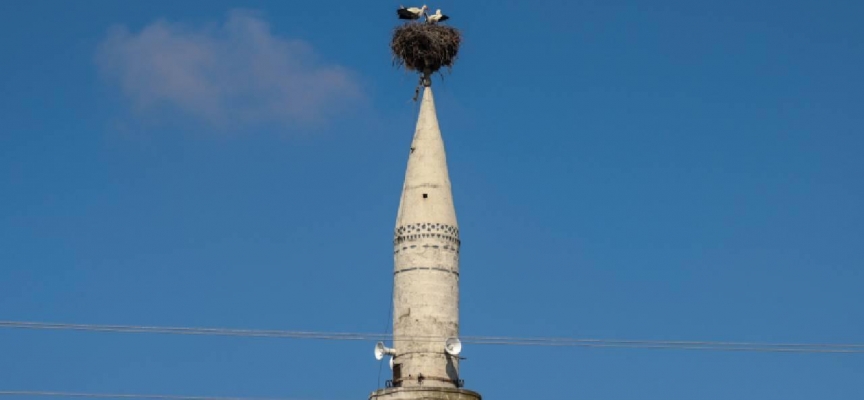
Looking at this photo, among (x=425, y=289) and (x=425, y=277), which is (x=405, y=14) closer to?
(x=425, y=277)

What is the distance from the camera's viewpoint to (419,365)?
68438 mm

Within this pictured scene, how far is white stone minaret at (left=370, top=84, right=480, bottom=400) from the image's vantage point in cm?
6844

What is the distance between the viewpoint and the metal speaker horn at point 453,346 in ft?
224

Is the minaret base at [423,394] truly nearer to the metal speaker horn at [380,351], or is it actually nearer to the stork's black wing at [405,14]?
the metal speaker horn at [380,351]

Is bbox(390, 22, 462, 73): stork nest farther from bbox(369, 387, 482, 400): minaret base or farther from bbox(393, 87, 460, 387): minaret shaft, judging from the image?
bbox(369, 387, 482, 400): minaret base

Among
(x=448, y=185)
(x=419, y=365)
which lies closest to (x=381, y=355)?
(x=419, y=365)

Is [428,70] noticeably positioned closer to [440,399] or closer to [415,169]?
[415,169]

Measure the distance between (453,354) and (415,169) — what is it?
644cm

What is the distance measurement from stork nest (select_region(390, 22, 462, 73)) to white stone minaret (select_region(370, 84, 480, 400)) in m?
3.28

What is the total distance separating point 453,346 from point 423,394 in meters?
1.87

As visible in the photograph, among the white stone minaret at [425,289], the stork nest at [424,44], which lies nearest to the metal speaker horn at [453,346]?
the white stone minaret at [425,289]

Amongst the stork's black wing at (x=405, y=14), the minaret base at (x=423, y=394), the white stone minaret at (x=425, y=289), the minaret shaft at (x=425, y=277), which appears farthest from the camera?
the stork's black wing at (x=405, y=14)

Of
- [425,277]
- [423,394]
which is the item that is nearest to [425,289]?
[425,277]

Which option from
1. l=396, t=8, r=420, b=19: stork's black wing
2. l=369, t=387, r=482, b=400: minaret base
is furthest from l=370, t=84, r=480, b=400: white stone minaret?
l=396, t=8, r=420, b=19: stork's black wing
